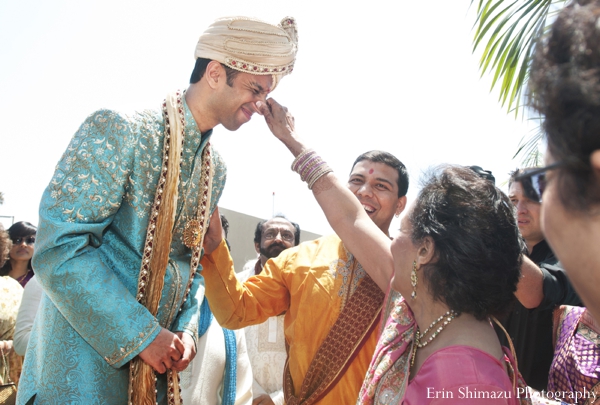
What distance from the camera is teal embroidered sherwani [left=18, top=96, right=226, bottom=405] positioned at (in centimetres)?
202

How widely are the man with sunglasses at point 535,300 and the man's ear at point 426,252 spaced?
71 cm

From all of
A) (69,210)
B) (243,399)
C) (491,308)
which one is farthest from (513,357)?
(243,399)

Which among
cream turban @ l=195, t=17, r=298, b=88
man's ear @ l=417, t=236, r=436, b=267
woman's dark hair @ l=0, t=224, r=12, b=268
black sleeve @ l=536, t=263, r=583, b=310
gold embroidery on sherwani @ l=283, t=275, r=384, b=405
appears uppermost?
cream turban @ l=195, t=17, r=298, b=88

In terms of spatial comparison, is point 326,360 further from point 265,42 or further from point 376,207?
point 265,42

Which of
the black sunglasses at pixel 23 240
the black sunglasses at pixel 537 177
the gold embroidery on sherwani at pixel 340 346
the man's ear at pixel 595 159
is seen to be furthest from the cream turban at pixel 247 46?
the black sunglasses at pixel 23 240

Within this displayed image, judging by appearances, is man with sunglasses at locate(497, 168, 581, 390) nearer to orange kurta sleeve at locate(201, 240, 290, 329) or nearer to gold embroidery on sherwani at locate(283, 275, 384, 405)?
gold embroidery on sherwani at locate(283, 275, 384, 405)

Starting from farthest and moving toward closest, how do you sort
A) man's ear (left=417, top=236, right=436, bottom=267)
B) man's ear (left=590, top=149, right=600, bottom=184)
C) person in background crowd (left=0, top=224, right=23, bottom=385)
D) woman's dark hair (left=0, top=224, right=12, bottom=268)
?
woman's dark hair (left=0, top=224, right=12, bottom=268), person in background crowd (left=0, top=224, right=23, bottom=385), man's ear (left=417, top=236, right=436, bottom=267), man's ear (left=590, top=149, right=600, bottom=184)

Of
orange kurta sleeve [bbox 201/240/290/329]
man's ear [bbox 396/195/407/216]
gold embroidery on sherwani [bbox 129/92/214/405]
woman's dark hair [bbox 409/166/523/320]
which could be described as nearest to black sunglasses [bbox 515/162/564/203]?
woman's dark hair [bbox 409/166/523/320]

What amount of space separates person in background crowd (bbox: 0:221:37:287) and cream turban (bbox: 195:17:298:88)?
3.92 meters

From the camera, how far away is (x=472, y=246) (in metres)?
2.03

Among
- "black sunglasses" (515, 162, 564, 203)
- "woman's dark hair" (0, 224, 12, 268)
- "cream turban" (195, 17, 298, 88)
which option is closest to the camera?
"black sunglasses" (515, 162, 564, 203)

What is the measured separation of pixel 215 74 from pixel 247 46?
20 centimetres

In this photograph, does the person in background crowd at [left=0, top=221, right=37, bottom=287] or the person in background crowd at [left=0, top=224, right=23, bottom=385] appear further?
the person in background crowd at [left=0, top=221, right=37, bottom=287]

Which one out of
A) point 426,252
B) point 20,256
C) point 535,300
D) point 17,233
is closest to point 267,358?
point 535,300
